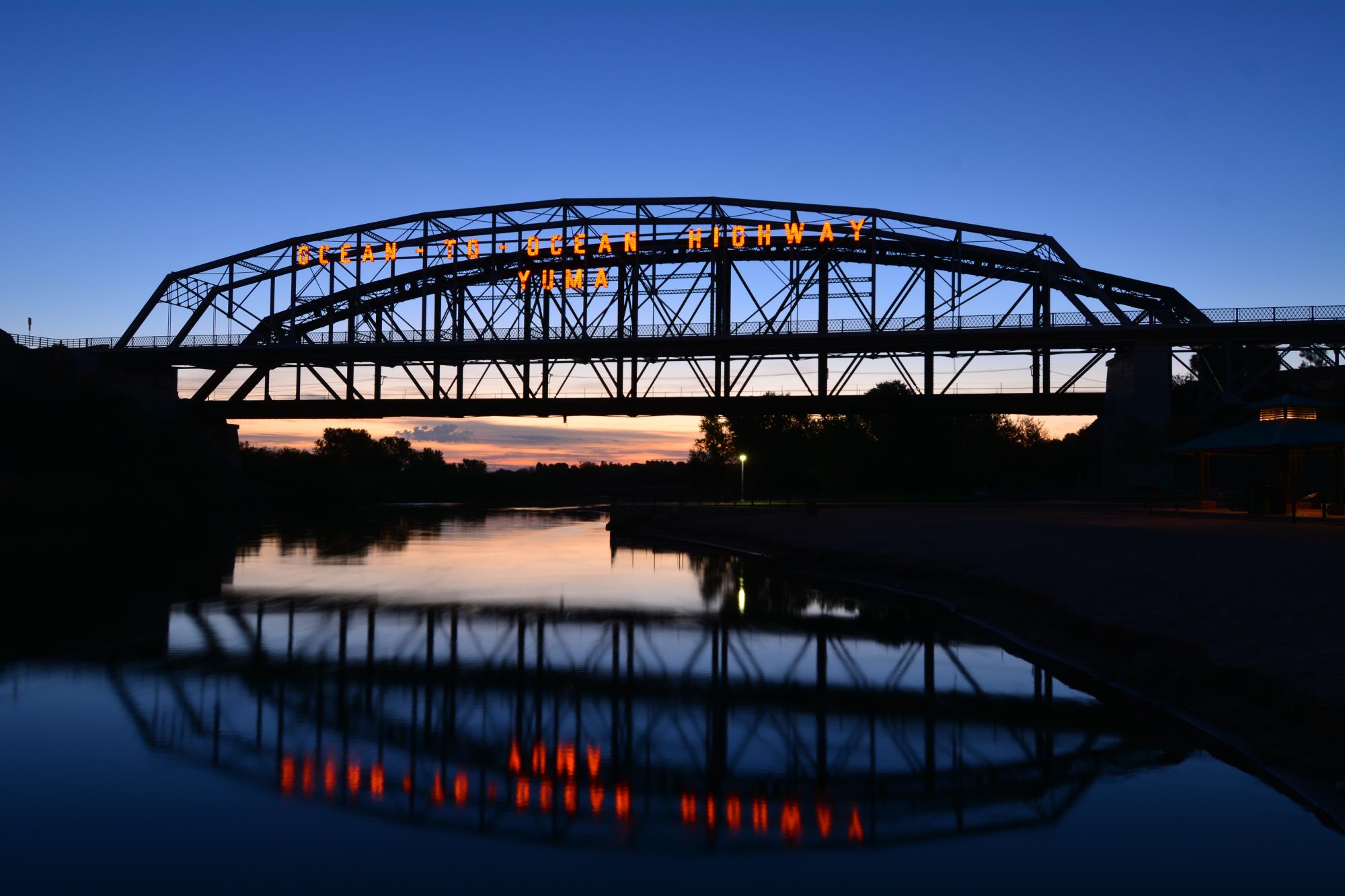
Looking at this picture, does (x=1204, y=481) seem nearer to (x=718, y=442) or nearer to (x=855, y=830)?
(x=855, y=830)

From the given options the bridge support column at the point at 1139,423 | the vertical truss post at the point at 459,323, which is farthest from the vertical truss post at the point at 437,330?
the bridge support column at the point at 1139,423

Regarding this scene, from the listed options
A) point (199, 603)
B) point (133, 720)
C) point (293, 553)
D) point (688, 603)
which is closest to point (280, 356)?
point (293, 553)

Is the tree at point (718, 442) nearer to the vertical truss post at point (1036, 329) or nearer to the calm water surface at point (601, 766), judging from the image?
the vertical truss post at point (1036, 329)

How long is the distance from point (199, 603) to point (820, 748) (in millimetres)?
21389

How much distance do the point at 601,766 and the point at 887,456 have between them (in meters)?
96.5

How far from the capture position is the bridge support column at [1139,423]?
2640 inches

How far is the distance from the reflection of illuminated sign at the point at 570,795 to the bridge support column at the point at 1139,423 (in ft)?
204

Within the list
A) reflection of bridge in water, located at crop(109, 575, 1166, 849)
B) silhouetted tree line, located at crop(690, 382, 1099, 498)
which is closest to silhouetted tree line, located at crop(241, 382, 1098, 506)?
silhouetted tree line, located at crop(690, 382, 1099, 498)

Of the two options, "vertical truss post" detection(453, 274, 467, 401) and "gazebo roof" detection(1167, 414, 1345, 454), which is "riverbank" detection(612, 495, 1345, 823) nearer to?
"gazebo roof" detection(1167, 414, 1345, 454)

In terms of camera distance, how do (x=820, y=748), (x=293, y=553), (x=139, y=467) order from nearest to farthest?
1. (x=820, y=748)
2. (x=293, y=553)
3. (x=139, y=467)

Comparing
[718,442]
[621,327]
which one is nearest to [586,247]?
[621,327]

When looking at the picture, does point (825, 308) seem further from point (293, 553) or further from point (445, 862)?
point (445, 862)

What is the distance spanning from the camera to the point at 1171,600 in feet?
64.1

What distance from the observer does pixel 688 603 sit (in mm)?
28500
